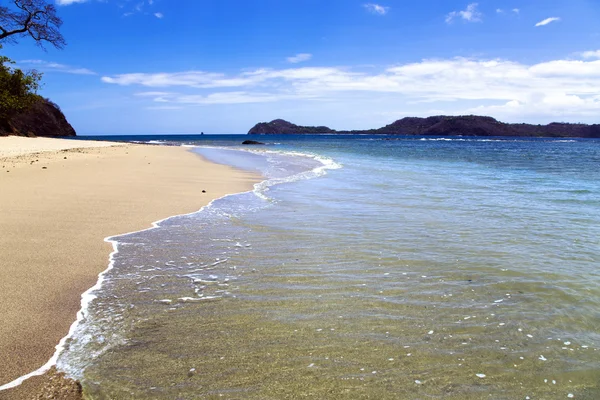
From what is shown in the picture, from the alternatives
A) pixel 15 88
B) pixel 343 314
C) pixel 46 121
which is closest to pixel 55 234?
pixel 343 314

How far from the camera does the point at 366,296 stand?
443cm

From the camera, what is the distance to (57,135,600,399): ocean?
2918 millimetres

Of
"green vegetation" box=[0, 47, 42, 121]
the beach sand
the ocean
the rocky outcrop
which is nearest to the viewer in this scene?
the ocean

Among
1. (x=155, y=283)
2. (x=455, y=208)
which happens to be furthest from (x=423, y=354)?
(x=455, y=208)

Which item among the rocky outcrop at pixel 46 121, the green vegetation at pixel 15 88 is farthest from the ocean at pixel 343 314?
the rocky outcrop at pixel 46 121

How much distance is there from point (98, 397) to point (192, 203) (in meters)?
7.71

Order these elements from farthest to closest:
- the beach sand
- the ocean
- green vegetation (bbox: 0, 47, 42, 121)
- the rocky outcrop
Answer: the rocky outcrop
green vegetation (bbox: 0, 47, 42, 121)
the beach sand
the ocean

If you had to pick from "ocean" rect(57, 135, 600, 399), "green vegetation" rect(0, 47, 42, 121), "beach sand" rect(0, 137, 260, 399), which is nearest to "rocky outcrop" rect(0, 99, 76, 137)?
"green vegetation" rect(0, 47, 42, 121)

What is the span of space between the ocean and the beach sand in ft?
0.88

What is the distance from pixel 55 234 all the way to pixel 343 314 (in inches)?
191

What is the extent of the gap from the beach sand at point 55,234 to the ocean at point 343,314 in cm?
27

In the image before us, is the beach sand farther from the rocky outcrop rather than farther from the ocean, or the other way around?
the rocky outcrop

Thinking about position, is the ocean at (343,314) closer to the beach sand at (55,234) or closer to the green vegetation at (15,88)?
the beach sand at (55,234)

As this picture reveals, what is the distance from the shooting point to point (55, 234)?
6.35 m
